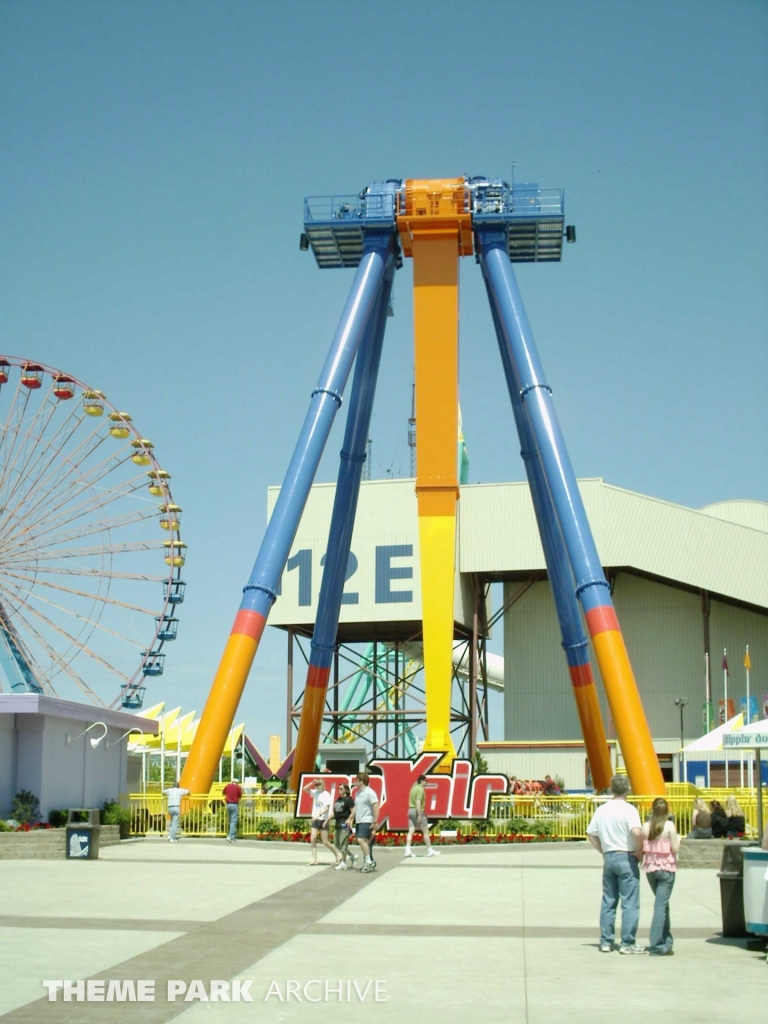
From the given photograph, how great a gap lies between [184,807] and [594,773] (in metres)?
12.8

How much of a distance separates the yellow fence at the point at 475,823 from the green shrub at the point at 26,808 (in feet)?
17.3

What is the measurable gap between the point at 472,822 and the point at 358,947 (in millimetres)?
18594

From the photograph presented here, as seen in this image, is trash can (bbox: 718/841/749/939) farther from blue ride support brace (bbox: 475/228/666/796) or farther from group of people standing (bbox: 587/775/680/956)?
blue ride support brace (bbox: 475/228/666/796)

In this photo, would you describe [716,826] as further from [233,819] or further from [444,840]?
[233,819]

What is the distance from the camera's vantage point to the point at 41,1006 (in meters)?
9.23

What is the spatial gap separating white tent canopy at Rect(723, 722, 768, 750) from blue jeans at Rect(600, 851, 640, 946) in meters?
2.93

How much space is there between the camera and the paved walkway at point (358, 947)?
367 inches

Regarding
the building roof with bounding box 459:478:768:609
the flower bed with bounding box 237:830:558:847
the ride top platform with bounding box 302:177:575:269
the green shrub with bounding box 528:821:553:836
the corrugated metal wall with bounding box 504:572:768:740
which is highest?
the ride top platform with bounding box 302:177:575:269

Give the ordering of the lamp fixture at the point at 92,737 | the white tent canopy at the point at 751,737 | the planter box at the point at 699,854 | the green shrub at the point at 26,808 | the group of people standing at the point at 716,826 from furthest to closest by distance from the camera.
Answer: the lamp fixture at the point at 92,737
the green shrub at the point at 26,808
the group of people standing at the point at 716,826
the planter box at the point at 699,854
the white tent canopy at the point at 751,737

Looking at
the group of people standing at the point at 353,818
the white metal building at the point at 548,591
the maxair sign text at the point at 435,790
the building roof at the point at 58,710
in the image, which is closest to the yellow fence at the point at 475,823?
the maxair sign text at the point at 435,790

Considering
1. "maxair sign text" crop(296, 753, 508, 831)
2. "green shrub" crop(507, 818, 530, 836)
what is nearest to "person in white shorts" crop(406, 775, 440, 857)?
"maxair sign text" crop(296, 753, 508, 831)

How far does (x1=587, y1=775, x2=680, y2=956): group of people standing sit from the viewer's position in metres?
12.0

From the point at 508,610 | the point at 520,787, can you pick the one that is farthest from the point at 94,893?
the point at 508,610

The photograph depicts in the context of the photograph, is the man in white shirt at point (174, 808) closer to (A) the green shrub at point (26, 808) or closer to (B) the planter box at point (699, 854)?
(A) the green shrub at point (26, 808)
